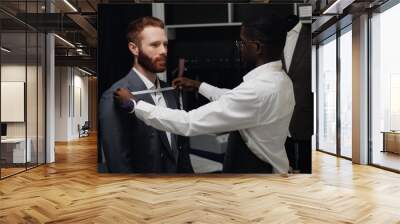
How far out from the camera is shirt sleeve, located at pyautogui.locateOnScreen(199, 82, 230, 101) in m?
6.66

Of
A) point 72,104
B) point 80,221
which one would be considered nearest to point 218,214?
point 80,221

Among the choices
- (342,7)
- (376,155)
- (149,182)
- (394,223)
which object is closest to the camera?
(394,223)

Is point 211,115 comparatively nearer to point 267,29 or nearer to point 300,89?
point 300,89

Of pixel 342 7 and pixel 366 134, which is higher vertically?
pixel 342 7

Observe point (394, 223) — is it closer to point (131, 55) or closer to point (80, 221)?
point (80, 221)

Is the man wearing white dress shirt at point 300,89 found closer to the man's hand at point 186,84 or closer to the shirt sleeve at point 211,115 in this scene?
the shirt sleeve at point 211,115

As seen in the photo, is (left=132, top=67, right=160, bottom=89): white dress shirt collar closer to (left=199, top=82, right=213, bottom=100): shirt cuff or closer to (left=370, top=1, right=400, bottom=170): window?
(left=199, top=82, right=213, bottom=100): shirt cuff

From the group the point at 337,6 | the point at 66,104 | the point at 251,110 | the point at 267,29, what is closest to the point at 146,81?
the point at 251,110

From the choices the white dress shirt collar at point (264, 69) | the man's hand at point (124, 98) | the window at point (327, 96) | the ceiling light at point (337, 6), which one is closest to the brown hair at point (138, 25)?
the man's hand at point (124, 98)

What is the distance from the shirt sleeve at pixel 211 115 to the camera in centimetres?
646

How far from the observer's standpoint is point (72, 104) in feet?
56.2

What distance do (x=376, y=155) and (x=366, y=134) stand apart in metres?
0.48

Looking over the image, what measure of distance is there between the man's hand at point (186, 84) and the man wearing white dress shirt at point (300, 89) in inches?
61.3

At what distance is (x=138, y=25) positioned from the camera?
6.82 m
